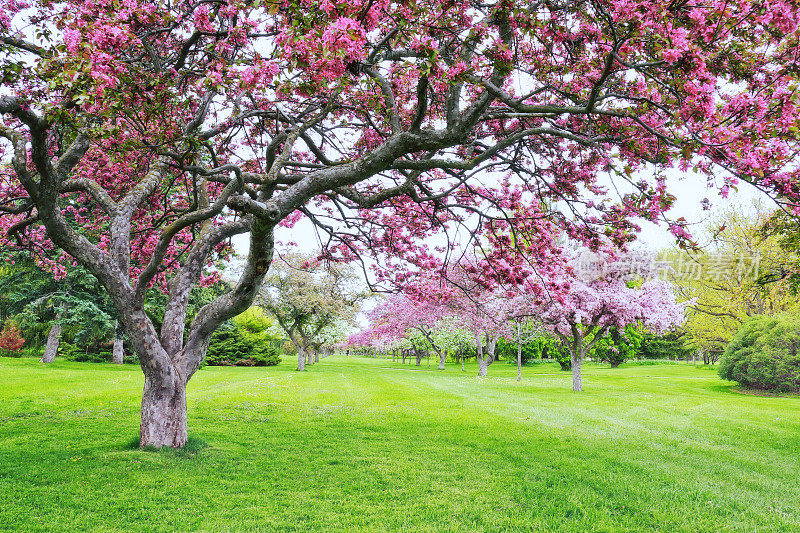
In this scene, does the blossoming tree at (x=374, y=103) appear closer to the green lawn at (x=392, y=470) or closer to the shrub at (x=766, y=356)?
the green lawn at (x=392, y=470)

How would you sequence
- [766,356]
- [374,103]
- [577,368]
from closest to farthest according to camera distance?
[374,103], [766,356], [577,368]

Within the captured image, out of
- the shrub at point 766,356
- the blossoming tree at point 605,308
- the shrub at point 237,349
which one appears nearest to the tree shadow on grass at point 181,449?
the blossoming tree at point 605,308

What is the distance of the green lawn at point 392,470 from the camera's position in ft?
15.5

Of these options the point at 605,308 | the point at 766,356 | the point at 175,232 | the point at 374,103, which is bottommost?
the point at 766,356

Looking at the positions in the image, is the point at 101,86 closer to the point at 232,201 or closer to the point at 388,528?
the point at 232,201

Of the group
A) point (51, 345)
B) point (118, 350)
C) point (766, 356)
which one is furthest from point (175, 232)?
point (118, 350)

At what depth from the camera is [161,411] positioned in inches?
262

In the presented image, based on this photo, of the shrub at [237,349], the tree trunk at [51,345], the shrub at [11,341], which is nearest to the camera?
the tree trunk at [51,345]

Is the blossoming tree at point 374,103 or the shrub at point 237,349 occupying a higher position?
the blossoming tree at point 374,103

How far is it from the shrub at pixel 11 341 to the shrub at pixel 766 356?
140 ft

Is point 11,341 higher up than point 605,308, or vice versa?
point 605,308

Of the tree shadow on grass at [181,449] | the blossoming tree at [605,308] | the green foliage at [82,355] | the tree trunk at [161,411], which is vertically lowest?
the green foliage at [82,355]

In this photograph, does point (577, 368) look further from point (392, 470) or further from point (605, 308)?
point (392, 470)

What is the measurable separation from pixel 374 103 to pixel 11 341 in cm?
3580
